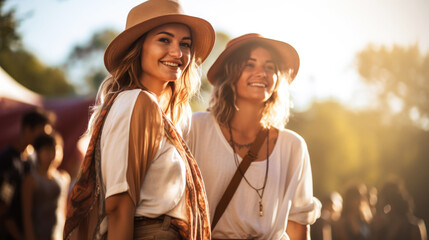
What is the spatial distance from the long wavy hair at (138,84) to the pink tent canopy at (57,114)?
7.85m

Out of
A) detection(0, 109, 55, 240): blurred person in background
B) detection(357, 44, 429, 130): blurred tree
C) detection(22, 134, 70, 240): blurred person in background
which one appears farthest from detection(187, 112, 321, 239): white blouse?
detection(357, 44, 429, 130): blurred tree

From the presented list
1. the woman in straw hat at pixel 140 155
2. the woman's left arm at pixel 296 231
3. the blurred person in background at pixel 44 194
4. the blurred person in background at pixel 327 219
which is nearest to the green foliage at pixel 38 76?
the blurred person in background at pixel 327 219

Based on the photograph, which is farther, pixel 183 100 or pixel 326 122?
pixel 326 122

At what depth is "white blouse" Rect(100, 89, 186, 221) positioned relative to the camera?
2.74m

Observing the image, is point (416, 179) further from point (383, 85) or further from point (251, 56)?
point (251, 56)

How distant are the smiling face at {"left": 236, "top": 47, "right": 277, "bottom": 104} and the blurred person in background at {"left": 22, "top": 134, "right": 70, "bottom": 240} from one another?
3243 millimetres

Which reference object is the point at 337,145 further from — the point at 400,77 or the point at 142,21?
the point at 142,21

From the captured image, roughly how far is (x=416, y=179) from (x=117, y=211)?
29.2 metres

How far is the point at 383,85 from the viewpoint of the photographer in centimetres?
4509

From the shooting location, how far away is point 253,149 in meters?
4.25

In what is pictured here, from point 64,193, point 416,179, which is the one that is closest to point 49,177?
point 64,193

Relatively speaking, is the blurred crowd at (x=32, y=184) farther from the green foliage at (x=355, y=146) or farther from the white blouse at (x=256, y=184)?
the green foliage at (x=355, y=146)

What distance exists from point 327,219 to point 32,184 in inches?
213

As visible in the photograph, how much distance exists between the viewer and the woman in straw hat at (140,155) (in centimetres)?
275
